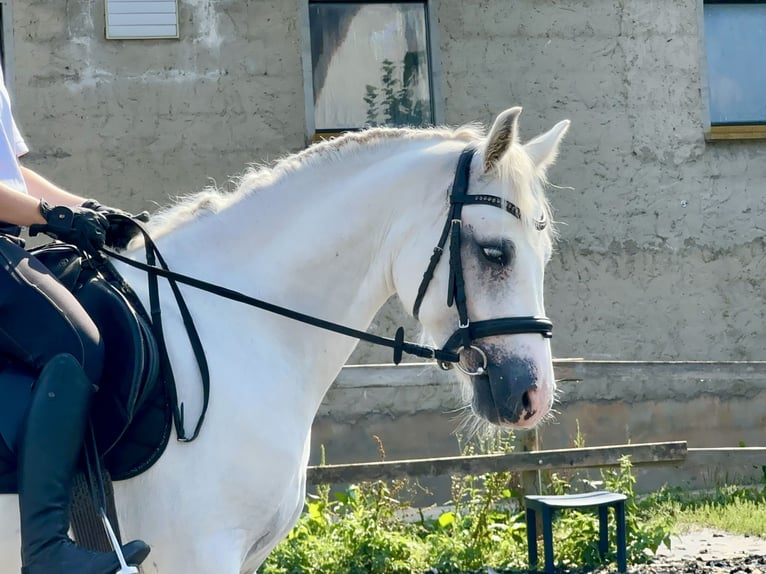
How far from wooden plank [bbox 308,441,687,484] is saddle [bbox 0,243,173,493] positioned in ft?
9.28

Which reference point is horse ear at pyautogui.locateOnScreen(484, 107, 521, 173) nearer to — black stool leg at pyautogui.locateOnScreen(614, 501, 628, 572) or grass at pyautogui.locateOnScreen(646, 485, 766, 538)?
black stool leg at pyautogui.locateOnScreen(614, 501, 628, 572)

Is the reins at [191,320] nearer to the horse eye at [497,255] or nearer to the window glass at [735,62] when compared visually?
the horse eye at [497,255]

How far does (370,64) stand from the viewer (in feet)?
28.3

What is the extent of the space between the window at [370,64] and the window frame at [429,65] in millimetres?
28

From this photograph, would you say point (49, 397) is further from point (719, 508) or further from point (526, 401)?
point (719, 508)

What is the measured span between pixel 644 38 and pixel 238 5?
357cm

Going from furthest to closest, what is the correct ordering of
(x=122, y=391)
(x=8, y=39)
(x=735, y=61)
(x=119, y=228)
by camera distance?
(x=735, y=61) → (x=8, y=39) → (x=119, y=228) → (x=122, y=391)

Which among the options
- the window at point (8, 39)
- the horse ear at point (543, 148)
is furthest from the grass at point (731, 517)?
the window at point (8, 39)

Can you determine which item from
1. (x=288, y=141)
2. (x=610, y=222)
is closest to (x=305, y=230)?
(x=288, y=141)

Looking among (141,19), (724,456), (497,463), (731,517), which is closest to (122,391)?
(497,463)

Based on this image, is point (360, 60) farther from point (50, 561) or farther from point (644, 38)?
point (50, 561)

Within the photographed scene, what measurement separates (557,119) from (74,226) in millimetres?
6385

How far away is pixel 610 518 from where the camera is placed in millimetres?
6133

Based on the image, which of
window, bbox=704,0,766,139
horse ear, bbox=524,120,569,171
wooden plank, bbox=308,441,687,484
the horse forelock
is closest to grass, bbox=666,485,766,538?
wooden plank, bbox=308,441,687,484
